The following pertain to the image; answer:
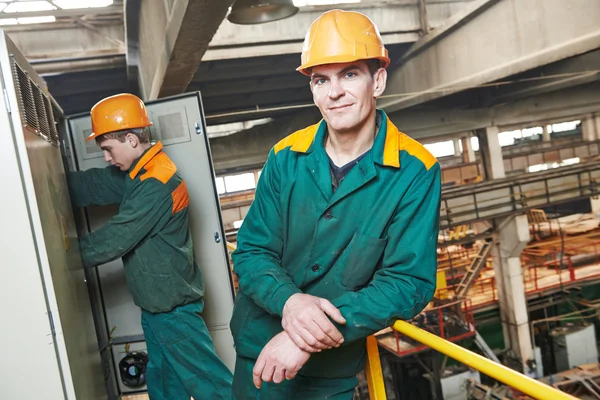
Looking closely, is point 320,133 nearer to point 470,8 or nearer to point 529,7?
→ point 529,7

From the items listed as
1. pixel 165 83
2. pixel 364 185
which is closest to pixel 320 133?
pixel 364 185

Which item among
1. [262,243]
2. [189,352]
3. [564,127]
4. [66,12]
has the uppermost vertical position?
[66,12]

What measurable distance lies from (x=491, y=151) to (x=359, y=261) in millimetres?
11919

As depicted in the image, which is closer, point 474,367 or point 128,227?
point 474,367

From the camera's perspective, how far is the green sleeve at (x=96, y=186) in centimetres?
389

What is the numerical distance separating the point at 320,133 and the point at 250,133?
29.9 feet

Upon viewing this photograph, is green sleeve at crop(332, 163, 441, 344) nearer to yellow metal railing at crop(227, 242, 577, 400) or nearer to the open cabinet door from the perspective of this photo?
yellow metal railing at crop(227, 242, 577, 400)

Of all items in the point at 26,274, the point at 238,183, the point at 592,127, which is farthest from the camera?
the point at 238,183

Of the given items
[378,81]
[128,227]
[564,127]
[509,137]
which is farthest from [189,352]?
[564,127]

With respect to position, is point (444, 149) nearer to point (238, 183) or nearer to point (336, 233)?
point (238, 183)

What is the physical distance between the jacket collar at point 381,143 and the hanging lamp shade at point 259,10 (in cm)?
192

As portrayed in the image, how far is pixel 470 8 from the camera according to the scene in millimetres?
6176

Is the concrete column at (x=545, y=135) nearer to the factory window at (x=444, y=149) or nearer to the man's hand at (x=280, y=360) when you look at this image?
the factory window at (x=444, y=149)

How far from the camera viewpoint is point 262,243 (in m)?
2.15
